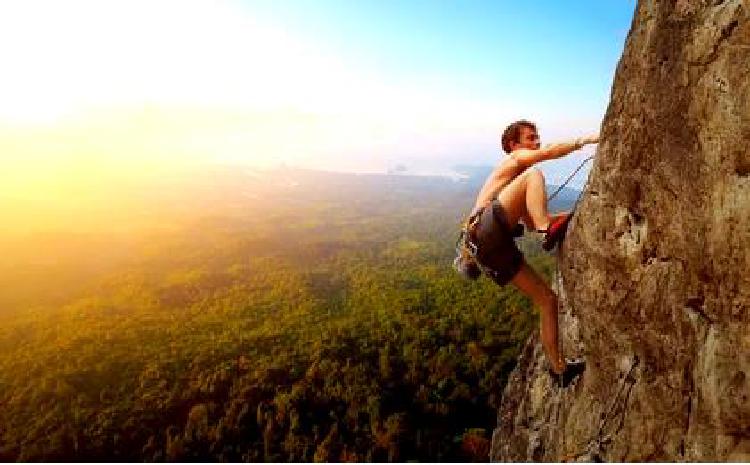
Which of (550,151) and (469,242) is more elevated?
(550,151)

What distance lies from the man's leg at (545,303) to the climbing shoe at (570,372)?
0.08 meters

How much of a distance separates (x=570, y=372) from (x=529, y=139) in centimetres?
299

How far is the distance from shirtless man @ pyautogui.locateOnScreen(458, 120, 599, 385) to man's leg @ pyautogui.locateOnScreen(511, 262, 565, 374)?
13 millimetres

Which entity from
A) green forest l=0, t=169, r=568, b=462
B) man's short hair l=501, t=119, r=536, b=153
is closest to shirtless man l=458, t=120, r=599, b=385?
man's short hair l=501, t=119, r=536, b=153

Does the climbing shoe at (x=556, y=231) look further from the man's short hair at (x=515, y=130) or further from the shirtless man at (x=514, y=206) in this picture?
the man's short hair at (x=515, y=130)

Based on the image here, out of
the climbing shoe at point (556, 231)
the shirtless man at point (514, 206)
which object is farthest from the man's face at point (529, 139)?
the climbing shoe at point (556, 231)

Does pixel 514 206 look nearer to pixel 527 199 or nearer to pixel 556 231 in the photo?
pixel 527 199

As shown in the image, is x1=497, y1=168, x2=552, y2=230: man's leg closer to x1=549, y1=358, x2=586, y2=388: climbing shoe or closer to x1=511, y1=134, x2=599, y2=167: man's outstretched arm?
x1=511, y1=134, x2=599, y2=167: man's outstretched arm

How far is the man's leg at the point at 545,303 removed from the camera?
7.26m

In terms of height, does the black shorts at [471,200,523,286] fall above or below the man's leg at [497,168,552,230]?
below

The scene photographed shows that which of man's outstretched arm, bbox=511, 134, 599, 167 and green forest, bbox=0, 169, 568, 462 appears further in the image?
green forest, bbox=0, 169, 568, 462

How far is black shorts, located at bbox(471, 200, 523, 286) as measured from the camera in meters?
6.83

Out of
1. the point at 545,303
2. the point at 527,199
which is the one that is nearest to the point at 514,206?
the point at 527,199

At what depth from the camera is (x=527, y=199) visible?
6.74 m
